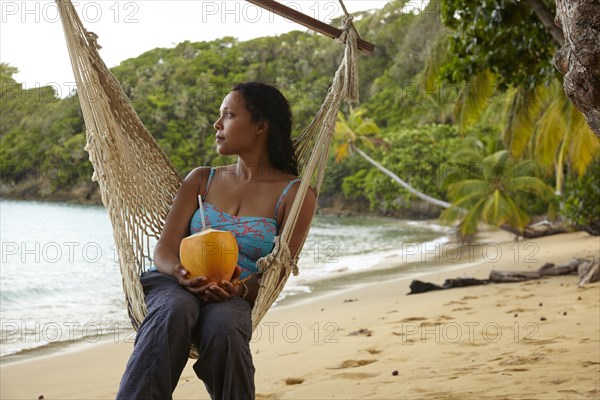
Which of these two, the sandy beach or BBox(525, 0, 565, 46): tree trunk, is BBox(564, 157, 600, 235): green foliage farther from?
BBox(525, 0, 565, 46): tree trunk

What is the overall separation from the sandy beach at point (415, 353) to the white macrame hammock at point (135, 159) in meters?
0.61

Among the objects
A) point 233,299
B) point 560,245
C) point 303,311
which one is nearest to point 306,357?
point 233,299

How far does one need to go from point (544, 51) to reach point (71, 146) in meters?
18.2

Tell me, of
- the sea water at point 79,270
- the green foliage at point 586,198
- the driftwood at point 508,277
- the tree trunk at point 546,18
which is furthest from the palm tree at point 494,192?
the tree trunk at point 546,18

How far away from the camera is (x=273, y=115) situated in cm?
182

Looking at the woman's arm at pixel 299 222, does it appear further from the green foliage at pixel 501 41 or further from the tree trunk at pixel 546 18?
the green foliage at pixel 501 41

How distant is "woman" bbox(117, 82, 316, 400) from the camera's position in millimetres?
1377

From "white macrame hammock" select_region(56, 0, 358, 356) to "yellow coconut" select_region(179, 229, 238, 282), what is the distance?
0.11m

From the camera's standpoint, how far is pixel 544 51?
403cm

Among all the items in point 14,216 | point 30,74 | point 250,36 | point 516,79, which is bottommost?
point 14,216

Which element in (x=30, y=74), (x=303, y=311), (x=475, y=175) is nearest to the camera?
(x=303, y=311)

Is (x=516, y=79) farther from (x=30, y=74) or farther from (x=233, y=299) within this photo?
(x=30, y=74)

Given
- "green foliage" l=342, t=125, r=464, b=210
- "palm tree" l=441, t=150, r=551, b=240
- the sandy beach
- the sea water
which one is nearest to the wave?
the sea water

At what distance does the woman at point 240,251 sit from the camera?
138 centimetres
